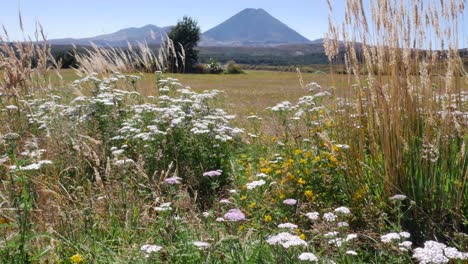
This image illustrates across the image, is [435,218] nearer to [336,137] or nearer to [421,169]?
[421,169]

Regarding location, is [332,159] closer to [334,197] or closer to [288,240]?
[334,197]

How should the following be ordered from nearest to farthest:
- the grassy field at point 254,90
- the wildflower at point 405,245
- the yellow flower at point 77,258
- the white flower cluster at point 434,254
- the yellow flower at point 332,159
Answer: the white flower cluster at point 434,254
the wildflower at point 405,245
the yellow flower at point 77,258
the yellow flower at point 332,159
the grassy field at point 254,90

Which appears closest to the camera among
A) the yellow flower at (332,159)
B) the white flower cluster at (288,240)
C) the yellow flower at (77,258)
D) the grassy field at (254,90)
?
the white flower cluster at (288,240)

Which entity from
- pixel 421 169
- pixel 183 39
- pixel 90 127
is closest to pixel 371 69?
pixel 421 169

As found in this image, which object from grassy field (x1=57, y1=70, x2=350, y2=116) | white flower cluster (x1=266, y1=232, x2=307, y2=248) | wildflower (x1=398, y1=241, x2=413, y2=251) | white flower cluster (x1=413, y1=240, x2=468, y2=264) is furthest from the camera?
grassy field (x1=57, y1=70, x2=350, y2=116)

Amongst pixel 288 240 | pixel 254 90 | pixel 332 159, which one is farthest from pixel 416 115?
pixel 254 90

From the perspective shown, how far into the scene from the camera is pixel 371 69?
9.65 feet

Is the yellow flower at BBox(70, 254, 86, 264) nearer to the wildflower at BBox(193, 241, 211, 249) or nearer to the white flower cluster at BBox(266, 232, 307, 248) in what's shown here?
the wildflower at BBox(193, 241, 211, 249)

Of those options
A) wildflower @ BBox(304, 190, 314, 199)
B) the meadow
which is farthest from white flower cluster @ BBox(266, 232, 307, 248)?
wildflower @ BBox(304, 190, 314, 199)

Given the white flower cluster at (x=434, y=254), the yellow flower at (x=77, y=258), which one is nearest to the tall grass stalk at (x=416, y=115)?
the white flower cluster at (x=434, y=254)

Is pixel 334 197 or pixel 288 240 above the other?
pixel 288 240

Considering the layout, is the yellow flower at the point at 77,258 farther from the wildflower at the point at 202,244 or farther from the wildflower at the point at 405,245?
the wildflower at the point at 405,245

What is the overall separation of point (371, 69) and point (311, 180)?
0.92 m

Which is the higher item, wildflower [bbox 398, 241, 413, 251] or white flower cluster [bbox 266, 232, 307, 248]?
white flower cluster [bbox 266, 232, 307, 248]
